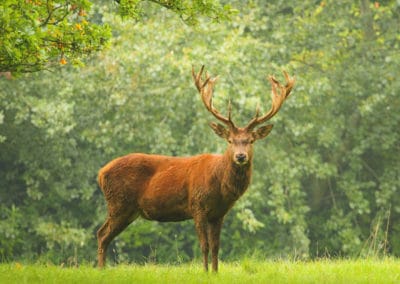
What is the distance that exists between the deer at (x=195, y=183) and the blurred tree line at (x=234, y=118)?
555cm

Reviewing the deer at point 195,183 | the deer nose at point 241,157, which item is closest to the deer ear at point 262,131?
the deer at point 195,183

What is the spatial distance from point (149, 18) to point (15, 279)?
35.8ft

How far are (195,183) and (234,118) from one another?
26.0 ft

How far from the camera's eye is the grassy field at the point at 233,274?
7488 millimetres

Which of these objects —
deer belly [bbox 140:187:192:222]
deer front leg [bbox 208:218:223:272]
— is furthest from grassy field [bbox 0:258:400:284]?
deer belly [bbox 140:187:192:222]

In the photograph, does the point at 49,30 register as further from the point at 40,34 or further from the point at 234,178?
the point at 234,178

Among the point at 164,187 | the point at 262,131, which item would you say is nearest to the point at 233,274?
the point at 164,187

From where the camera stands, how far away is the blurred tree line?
16.2 m

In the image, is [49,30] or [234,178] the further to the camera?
[234,178]

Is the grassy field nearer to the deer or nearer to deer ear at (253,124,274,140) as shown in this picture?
the deer

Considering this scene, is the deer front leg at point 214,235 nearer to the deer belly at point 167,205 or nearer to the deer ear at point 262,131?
the deer belly at point 167,205

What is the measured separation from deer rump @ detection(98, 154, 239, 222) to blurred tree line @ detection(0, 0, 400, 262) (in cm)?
554

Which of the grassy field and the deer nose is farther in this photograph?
the deer nose

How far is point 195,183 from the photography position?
877 cm
